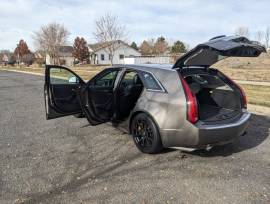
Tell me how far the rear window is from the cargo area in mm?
545

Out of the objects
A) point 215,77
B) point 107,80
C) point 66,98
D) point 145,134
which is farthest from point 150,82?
point 66,98

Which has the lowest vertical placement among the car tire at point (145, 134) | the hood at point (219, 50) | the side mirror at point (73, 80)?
the car tire at point (145, 134)

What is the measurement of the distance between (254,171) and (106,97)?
3.06 meters

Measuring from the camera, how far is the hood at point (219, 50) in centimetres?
354

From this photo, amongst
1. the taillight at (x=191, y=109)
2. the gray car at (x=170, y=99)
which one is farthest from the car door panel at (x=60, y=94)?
the taillight at (x=191, y=109)

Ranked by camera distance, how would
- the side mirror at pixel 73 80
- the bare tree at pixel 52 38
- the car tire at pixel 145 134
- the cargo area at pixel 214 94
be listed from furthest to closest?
the bare tree at pixel 52 38, the side mirror at pixel 73 80, the cargo area at pixel 214 94, the car tire at pixel 145 134

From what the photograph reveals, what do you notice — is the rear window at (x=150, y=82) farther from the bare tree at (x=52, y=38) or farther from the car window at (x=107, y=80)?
the bare tree at (x=52, y=38)

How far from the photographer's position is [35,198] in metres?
3.00

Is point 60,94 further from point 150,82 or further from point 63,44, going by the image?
point 63,44

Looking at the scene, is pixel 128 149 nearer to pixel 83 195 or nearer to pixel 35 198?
pixel 83 195

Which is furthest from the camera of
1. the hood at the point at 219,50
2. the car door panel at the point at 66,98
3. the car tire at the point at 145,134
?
the car door panel at the point at 66,98

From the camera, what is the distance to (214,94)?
4.81 metres

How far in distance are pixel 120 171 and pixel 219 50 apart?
7.32ft

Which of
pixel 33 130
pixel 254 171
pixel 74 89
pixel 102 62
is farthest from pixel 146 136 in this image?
pixel 102 62
